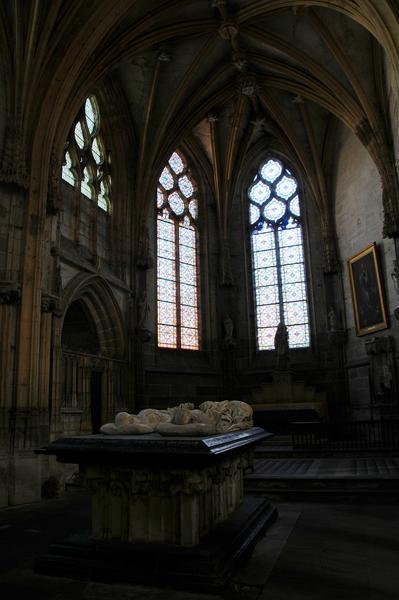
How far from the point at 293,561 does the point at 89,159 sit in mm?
12198

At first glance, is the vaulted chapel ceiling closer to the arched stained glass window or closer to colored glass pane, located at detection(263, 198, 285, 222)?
the arched stained glass window

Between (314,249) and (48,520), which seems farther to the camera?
(314,249)

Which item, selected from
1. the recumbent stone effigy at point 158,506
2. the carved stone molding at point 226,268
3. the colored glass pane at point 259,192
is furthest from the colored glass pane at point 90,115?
the recumbent stone effigy at point 158,506

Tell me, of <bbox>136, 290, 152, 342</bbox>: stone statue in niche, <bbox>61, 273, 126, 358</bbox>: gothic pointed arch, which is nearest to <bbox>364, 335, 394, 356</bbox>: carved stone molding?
<bbox>136, 290, 152, 342</bbox>: stone statue in niche

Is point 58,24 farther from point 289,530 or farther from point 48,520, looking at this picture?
point 289,530

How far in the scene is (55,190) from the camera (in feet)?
35.3

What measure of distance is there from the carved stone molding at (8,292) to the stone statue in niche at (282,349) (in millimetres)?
9441

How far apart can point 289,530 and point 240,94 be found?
1507cm

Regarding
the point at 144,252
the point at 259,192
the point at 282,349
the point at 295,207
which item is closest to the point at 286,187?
the point at 295,207

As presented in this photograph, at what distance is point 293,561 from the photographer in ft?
15.3

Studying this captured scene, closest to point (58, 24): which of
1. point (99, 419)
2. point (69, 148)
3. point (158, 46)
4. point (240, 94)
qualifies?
point (69, 148)

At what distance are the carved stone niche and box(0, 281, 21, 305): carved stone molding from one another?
392 inches

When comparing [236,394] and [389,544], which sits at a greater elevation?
[236,394]

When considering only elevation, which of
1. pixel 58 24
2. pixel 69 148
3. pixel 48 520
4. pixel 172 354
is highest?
pixel 58 24
